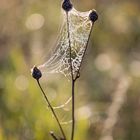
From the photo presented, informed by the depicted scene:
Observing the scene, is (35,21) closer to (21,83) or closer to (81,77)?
(81,77)

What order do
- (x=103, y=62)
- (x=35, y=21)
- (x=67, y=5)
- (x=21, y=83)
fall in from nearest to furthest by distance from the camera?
(x=67, y=5) < (x=21, y=83) < (x=103, y=62) < (x=35, y=21)

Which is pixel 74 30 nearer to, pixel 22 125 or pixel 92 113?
pixel 22 125

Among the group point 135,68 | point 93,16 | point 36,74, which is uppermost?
point 93,16

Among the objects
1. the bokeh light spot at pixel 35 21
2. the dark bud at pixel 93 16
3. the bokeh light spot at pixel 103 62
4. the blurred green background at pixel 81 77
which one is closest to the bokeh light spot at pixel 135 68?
the blurred green background at pixel 81 77

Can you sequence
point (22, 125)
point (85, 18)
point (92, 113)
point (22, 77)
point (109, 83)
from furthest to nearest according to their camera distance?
point (109, 83) → point (22, 77) → point (92, 113) → point (22, 125) → point (85, 18)

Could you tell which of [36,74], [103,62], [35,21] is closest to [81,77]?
[103,62]

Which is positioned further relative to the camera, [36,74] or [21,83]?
[21,83]

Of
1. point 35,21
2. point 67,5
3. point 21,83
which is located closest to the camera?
point 67,5

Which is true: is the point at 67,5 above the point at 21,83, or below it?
above

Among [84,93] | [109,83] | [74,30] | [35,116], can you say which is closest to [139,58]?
[109,83]
